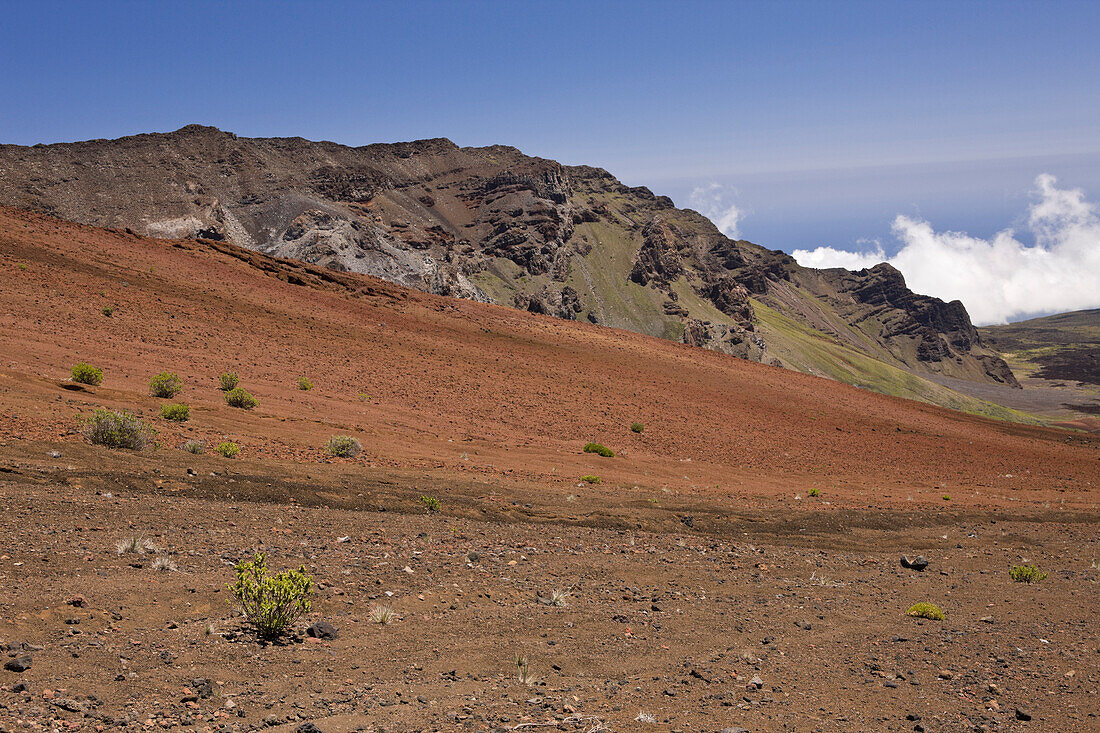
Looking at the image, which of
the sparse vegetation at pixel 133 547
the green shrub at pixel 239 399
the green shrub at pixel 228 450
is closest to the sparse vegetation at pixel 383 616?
the sparse vegetation at pixel 133 547

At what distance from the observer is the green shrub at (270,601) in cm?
742

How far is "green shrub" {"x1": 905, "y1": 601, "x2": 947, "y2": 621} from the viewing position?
1124 cm

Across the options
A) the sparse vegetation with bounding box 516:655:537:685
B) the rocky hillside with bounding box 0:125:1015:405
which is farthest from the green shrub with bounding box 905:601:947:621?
the rocky hillside with bounding box 0:125:1015:405

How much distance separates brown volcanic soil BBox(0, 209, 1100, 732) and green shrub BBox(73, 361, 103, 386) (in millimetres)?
792

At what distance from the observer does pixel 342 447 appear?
17.1 metres

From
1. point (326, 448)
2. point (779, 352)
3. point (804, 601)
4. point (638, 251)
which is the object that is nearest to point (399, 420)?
point (326, 448)

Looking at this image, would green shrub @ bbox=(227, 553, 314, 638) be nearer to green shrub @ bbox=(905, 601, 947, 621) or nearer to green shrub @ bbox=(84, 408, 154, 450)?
green shrub @ bbox=(84, 408, 154, 450)

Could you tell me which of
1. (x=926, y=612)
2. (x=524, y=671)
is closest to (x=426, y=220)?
(x=926, y=612)

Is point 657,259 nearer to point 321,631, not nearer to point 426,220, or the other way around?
point 426,220

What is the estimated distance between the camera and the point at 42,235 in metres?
33.8

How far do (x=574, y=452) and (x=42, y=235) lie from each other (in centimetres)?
3058

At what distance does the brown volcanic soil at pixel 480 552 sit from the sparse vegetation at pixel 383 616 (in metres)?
0.12

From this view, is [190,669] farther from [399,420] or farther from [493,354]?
[493,354]

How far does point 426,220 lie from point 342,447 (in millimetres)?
91369
